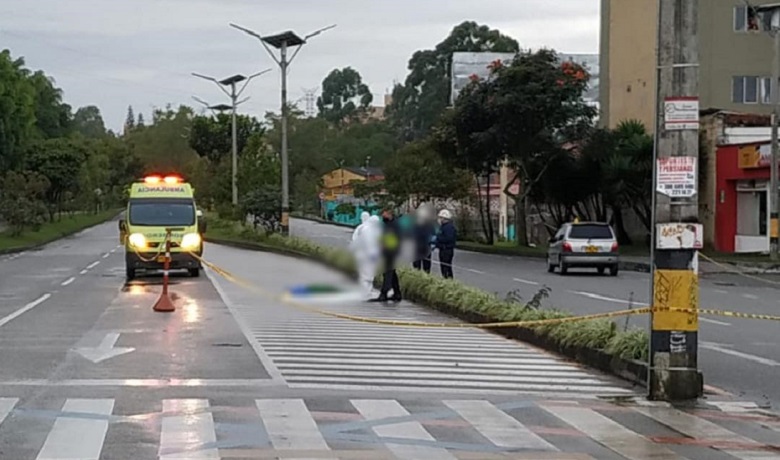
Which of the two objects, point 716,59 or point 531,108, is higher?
point 716,59

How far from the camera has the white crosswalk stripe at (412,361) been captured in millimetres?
13664

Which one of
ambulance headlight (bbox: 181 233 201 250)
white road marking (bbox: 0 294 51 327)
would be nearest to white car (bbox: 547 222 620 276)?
ambulance headlight (bbox: 181 233 201 250)

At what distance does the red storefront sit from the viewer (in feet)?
155

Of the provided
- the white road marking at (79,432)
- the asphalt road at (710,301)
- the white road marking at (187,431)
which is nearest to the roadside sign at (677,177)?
the asphalt road at (710,301)

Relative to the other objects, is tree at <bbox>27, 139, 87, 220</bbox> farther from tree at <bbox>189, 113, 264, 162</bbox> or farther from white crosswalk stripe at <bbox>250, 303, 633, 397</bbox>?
white crosswalk stripe at <bbox>250, 303, 633, 397</bbox>

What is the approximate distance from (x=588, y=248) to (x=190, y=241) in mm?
12445

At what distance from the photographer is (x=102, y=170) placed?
110 m

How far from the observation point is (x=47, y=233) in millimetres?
69750

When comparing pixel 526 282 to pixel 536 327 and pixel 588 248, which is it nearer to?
pixel 588 248

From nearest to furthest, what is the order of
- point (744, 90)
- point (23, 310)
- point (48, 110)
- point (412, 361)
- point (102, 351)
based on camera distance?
point (412, 361)
point (102, 351)
point (23, 310)
point (744, 90)
point (48, 110)

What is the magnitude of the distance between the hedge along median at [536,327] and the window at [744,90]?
35.7 m

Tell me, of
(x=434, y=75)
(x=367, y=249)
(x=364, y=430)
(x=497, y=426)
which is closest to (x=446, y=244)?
(x=367, y=249)

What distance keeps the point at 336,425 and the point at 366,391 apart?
217cm

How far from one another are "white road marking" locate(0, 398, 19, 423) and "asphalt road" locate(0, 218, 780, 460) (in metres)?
0.03
